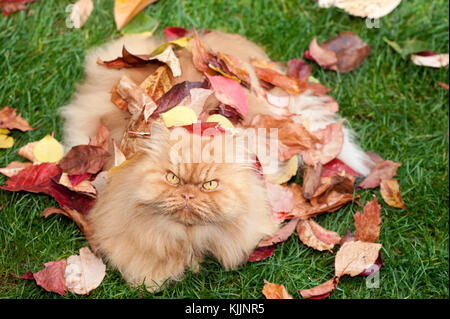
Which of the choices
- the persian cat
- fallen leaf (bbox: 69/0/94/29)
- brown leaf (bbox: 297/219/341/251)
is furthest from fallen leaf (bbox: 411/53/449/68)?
fallen leaf (bbox: 69/0/94/29)

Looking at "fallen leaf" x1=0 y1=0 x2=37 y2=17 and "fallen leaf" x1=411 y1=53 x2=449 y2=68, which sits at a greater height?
"fallen leaf" x1=0 y1=0 x2=37 y2=17

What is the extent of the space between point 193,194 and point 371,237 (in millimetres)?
1032

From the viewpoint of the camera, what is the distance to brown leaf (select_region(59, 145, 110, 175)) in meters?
2.29

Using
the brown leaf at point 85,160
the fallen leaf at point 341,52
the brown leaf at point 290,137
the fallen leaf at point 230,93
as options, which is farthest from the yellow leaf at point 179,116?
the fallen leaf at point 341,52

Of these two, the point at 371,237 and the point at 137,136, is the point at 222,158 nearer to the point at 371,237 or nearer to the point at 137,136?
the point at 137,136

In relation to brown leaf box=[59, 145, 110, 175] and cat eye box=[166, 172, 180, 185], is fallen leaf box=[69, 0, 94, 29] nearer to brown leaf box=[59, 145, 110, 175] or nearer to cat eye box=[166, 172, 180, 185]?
brown leaf box=[59, 145, 110, 175]

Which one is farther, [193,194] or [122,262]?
[122,262]

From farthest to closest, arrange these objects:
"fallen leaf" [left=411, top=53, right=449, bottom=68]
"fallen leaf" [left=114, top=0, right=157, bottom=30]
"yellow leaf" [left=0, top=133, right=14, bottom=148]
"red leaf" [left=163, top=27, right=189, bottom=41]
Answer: "fallen leaf" [left=411, top=53, right=449, bottom=68]
"fallen leaf" [left=114, top=0, right=157, bottom=30]
"red leaf" [left=163, top=27, right=189, bottom=41]
"yellow leaf" [left=0, top=133, right=14, bottom=148]

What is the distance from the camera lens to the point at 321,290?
230 cm

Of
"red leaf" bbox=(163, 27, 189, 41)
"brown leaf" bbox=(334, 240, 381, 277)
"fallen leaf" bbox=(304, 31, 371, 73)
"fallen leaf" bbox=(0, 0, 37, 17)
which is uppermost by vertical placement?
"fallen leaf" bbox=(0, 0, 37, 17)

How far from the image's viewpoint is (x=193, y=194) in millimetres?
1865

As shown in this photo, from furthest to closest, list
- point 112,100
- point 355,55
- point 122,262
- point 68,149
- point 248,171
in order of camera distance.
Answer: point 355,55, point 68,149, point 112,100, point 122,262, point 248,171

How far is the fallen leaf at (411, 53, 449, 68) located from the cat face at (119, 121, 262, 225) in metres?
1.77
